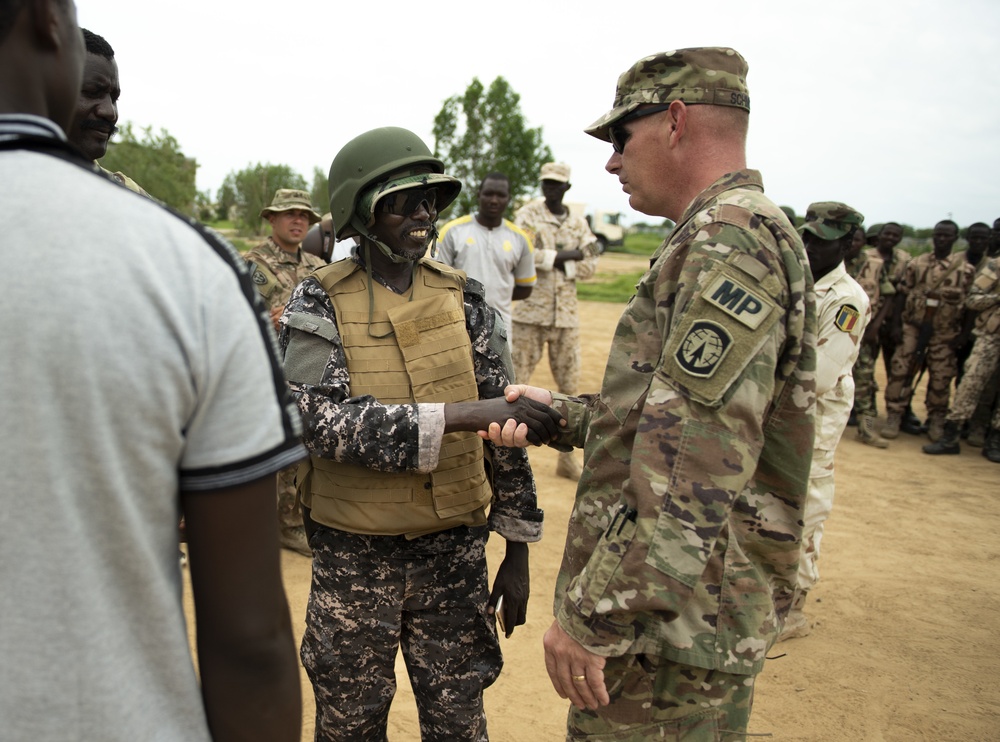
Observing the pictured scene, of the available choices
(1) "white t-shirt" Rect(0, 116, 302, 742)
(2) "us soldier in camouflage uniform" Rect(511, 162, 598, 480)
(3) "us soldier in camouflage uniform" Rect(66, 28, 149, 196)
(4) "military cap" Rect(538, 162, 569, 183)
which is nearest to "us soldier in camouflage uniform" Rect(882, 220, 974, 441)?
(2) "us soldier in camouflage uniform" Rect(511, 162, 598, 480)

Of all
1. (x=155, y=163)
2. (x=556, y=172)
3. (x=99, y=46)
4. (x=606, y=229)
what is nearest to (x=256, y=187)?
(x=155, y=163)

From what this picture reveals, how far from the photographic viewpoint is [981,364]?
8250 mm

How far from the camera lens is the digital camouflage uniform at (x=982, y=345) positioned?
8078mm

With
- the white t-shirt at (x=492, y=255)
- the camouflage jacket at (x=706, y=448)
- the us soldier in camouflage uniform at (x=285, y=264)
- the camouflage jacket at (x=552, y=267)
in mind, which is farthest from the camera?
the camouflage jacket at (x=552, y=267)

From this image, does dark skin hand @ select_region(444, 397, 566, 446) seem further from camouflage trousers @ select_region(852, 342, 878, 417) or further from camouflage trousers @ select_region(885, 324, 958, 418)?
camouflage trousers @ select_region(885, 324, 958, 418)

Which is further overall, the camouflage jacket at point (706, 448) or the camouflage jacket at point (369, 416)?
the camouflage jacket at point (369, 416)

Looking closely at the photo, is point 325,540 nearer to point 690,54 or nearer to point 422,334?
point 422,334

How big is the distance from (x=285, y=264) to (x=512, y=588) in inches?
143

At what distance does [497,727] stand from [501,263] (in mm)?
3837

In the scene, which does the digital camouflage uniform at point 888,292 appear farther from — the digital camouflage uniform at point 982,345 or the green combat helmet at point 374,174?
the green combat helmet at point 374,174

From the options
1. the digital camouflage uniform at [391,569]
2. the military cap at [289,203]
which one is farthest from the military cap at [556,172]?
the digital camouflage uniform at [391,569]

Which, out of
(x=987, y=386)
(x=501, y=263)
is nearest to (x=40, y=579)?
(x=501, y=263)

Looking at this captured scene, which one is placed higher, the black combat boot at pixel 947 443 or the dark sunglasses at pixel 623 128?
the dark sunglasses at pixel 623 128

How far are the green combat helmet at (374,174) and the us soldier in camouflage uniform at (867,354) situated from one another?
7283mm
